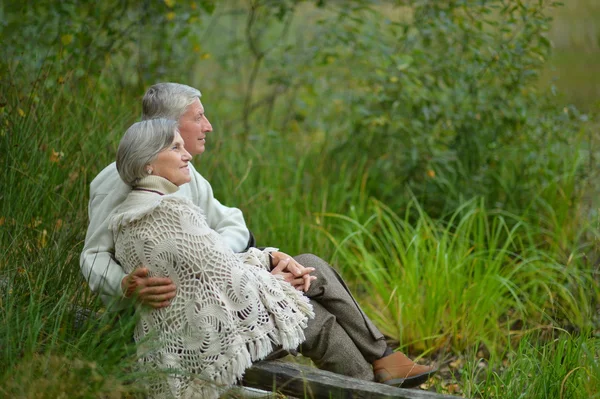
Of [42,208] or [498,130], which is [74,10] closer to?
[42,208]

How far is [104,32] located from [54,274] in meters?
3.32

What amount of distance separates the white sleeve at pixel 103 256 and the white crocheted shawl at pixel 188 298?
0.23 feet

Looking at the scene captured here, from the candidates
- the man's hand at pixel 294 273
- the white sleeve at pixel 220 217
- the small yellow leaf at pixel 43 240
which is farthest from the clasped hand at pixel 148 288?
the small yellow leaf at pixel 43 240

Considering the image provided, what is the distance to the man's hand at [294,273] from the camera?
10.7 ft

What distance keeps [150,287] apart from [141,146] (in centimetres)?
50

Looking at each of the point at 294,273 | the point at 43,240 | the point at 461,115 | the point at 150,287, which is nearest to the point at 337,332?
the point at 294,273

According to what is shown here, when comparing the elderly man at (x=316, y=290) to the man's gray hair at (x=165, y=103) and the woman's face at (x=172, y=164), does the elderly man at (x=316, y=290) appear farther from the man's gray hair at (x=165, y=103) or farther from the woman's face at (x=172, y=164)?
the woman's face at (x=172, y=164)

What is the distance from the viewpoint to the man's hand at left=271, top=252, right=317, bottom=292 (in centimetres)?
327

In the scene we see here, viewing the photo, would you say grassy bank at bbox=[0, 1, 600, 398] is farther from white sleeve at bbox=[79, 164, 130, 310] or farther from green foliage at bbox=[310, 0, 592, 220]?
white sleeve at bbox=[79, 164, 130, 310]

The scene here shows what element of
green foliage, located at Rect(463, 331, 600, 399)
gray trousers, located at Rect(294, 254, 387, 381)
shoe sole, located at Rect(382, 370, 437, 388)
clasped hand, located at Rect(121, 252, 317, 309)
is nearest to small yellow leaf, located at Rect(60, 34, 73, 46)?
gray trousers, located at Rect(294, 254, 387, 381)

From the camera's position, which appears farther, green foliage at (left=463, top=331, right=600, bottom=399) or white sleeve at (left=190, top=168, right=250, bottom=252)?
white sleeve at (left=190, top=168, right=250, bottom=252)

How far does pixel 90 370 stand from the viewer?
8.77ft

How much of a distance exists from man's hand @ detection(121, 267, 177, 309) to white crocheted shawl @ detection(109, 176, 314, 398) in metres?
0.03

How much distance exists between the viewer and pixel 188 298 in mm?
2932
